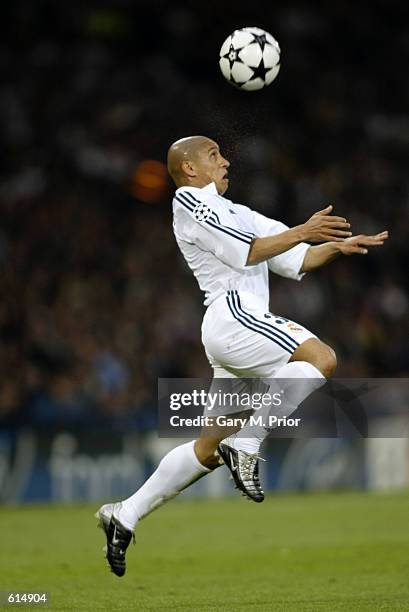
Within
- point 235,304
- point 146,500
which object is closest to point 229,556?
point 146,500

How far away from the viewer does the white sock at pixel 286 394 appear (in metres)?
6.74

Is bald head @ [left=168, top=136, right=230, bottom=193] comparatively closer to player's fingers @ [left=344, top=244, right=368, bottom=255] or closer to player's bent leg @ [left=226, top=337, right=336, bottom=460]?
player's fingers @ [left=344, top=244, right=368, bottom=255]

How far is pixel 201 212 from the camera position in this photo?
6.98 m

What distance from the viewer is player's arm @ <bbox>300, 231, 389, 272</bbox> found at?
6.85 meters

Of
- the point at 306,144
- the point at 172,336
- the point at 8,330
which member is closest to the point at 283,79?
the point at 306,144

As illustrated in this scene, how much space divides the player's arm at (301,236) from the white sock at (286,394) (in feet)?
2.16

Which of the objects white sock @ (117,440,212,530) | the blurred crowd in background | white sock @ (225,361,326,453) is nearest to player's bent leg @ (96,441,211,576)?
white sock @ (117,440,212,530)

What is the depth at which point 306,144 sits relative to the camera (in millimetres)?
20156

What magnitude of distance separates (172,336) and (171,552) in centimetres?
572

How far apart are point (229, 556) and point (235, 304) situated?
3.94 m

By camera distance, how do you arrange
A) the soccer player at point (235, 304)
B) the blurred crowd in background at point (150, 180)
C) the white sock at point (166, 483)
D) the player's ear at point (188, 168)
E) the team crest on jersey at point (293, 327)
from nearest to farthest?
the soccer player at point (235, 304) → the team crest on jersey at point (293, 327) → the player's ear at point (188, 168) → the white sock at point (166, 483) → the blurred crowd in background at point (150, 180)

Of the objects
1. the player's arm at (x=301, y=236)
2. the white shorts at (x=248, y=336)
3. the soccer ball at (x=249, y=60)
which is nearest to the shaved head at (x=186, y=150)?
the soccer ball at (x=249, y=60)

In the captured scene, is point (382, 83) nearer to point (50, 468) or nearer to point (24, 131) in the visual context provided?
point (24, 131)

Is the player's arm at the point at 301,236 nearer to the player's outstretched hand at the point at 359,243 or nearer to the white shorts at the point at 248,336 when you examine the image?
the player's outstretched hand at the point at 359,243
